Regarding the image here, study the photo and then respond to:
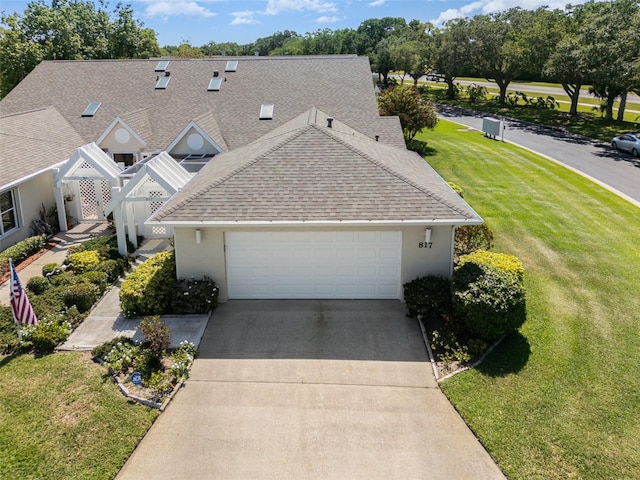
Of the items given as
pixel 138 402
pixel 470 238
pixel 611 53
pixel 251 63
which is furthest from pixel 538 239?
pixel 611 53

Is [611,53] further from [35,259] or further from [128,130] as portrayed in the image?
[35,259]

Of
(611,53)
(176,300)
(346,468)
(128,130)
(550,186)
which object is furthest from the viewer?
(611,53)

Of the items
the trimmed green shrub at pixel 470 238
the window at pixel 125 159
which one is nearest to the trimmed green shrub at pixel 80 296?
the trimmed green shrub at pixel 470 238

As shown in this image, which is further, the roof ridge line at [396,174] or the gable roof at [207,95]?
the gable roof at [207,95]

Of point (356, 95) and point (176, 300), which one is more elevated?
point (356, 95)

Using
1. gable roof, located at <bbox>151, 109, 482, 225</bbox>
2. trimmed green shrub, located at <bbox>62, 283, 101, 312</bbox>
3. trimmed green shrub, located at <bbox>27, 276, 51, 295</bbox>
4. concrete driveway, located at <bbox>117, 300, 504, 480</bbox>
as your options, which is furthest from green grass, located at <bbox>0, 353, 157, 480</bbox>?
gable roof, located at <bbox>151, 109, 482, 225</bbox>

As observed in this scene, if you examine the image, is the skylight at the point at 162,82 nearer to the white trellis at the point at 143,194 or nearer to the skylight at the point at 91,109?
the skylight at the point at 91,109

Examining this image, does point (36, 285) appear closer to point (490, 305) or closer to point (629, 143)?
point (490, 305)
